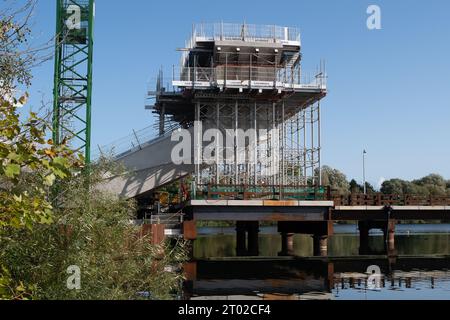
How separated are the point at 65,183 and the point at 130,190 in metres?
27.3

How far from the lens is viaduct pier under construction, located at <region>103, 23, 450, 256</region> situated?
42.7m

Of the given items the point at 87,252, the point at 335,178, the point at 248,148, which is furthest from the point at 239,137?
the point at 335,178

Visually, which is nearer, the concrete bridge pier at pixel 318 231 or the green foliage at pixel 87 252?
the green foliage at pixel 87 252

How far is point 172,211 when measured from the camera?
46.7 m

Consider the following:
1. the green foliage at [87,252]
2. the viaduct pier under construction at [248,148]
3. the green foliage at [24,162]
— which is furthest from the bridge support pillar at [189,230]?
the green foliage at [24,162]

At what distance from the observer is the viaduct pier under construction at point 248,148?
42719 mm

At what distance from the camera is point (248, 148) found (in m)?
47.0

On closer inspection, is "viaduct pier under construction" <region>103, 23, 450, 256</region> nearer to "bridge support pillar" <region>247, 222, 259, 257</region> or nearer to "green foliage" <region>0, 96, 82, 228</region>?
"bridge support pillar" <region>247, 222, 259, 257</region>

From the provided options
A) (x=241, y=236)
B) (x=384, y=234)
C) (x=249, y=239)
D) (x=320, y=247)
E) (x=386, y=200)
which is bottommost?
(x=320, y=247)

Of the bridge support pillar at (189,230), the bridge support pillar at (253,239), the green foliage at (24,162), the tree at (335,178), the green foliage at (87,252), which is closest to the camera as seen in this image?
the green foliage at (24,162)

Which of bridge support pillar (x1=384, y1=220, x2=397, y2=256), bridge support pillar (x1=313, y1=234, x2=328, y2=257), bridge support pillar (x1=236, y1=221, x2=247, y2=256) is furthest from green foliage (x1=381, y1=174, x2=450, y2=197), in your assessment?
bridge support pillar (x1=313, y1=234, x2=328, y2=257)

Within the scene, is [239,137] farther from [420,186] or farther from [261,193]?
[420,186]

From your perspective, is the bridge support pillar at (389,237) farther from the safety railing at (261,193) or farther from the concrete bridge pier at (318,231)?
the safety railing at (261,193)
